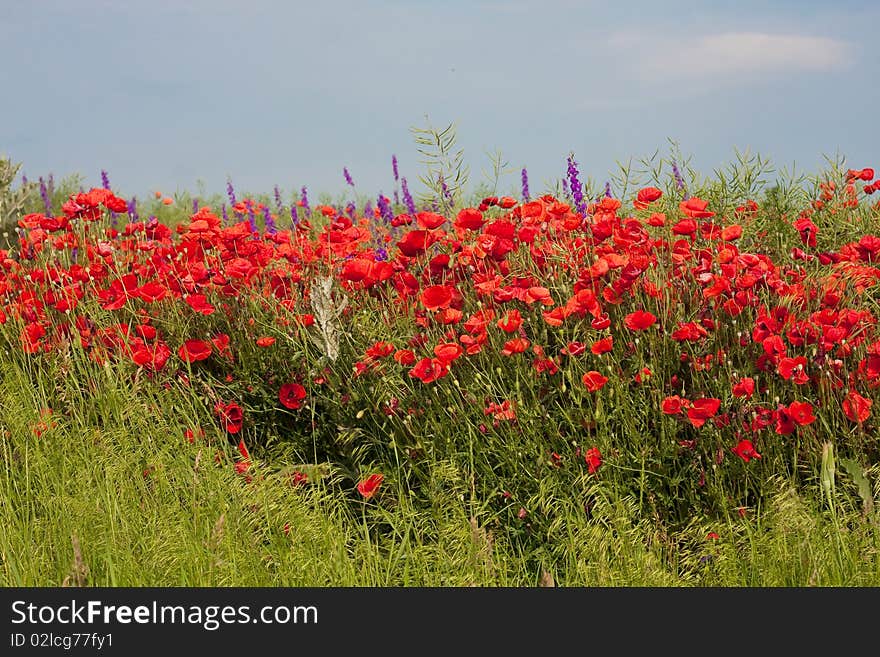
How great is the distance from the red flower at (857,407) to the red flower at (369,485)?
1.59 meters

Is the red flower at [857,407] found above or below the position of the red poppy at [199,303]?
below

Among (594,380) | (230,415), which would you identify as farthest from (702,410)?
(230,415)

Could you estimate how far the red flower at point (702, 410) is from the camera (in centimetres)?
292

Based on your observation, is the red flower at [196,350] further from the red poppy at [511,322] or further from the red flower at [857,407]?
the red flower at [857,407]

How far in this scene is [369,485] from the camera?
3168 millimetres

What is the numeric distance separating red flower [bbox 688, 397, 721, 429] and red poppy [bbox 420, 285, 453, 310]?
0.92m

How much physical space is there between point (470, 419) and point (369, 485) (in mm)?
426

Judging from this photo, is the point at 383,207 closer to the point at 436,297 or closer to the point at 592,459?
the point at 436,297

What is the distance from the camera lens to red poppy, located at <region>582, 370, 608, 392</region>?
2.99 m

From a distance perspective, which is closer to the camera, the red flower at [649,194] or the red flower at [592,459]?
the red flower at [592,459]

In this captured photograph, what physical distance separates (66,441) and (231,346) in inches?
30.5

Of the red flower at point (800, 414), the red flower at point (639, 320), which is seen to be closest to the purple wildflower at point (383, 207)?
the red flower at point (639, 320)

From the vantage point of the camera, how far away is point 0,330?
14.6 ft

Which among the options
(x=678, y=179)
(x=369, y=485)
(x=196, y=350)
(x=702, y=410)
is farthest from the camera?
(x=678, y=179)
